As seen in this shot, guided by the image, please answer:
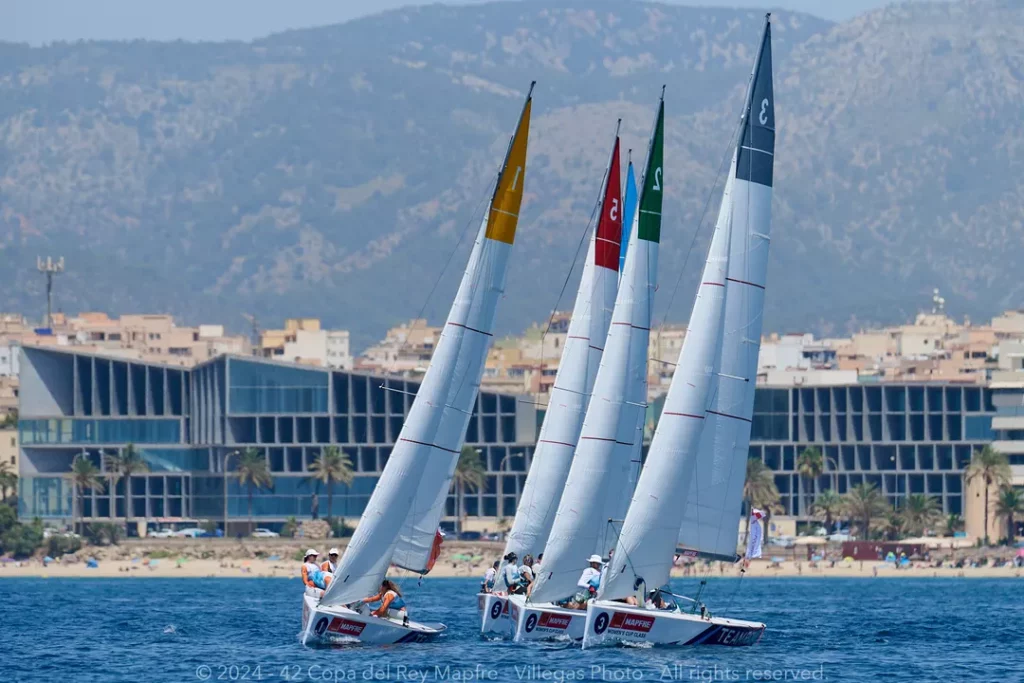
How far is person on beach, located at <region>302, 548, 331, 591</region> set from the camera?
5172 cm

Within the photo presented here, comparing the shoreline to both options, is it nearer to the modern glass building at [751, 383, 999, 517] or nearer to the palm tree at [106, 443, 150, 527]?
the palm tree at [106, 443, 150, 527]

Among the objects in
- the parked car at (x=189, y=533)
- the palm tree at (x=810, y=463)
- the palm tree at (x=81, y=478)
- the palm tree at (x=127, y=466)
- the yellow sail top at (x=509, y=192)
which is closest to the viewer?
the yellow sail top at (x=509, y=192)

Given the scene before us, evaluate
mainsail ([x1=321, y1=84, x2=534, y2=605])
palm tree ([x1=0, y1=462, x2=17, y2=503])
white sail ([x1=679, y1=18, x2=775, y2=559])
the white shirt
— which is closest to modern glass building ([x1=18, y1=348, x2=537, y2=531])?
palm tree ([x1=0, y1=462, x2=17, y2=503])

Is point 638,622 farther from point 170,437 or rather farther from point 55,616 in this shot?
point 170,437

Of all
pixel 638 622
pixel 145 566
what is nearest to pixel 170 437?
pixel 145 566

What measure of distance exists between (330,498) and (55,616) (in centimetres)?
7548

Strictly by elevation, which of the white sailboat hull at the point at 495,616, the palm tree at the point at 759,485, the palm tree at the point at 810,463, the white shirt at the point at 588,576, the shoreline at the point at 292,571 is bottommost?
the shoreline at the point at 292,571

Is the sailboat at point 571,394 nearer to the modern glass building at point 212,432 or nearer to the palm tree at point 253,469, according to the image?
the palm tree at point 253,469

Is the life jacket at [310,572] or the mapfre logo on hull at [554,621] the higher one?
the life jacket at [310,572]

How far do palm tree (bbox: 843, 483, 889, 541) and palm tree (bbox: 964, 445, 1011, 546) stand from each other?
7.56m

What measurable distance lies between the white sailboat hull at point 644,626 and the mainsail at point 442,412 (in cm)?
497

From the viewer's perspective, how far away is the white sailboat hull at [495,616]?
5684cm

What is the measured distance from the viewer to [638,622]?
4928cm

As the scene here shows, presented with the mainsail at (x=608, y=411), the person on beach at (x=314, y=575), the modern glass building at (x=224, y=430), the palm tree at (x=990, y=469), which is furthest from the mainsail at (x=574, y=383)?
the modern glass building at (x=224, y=430)
